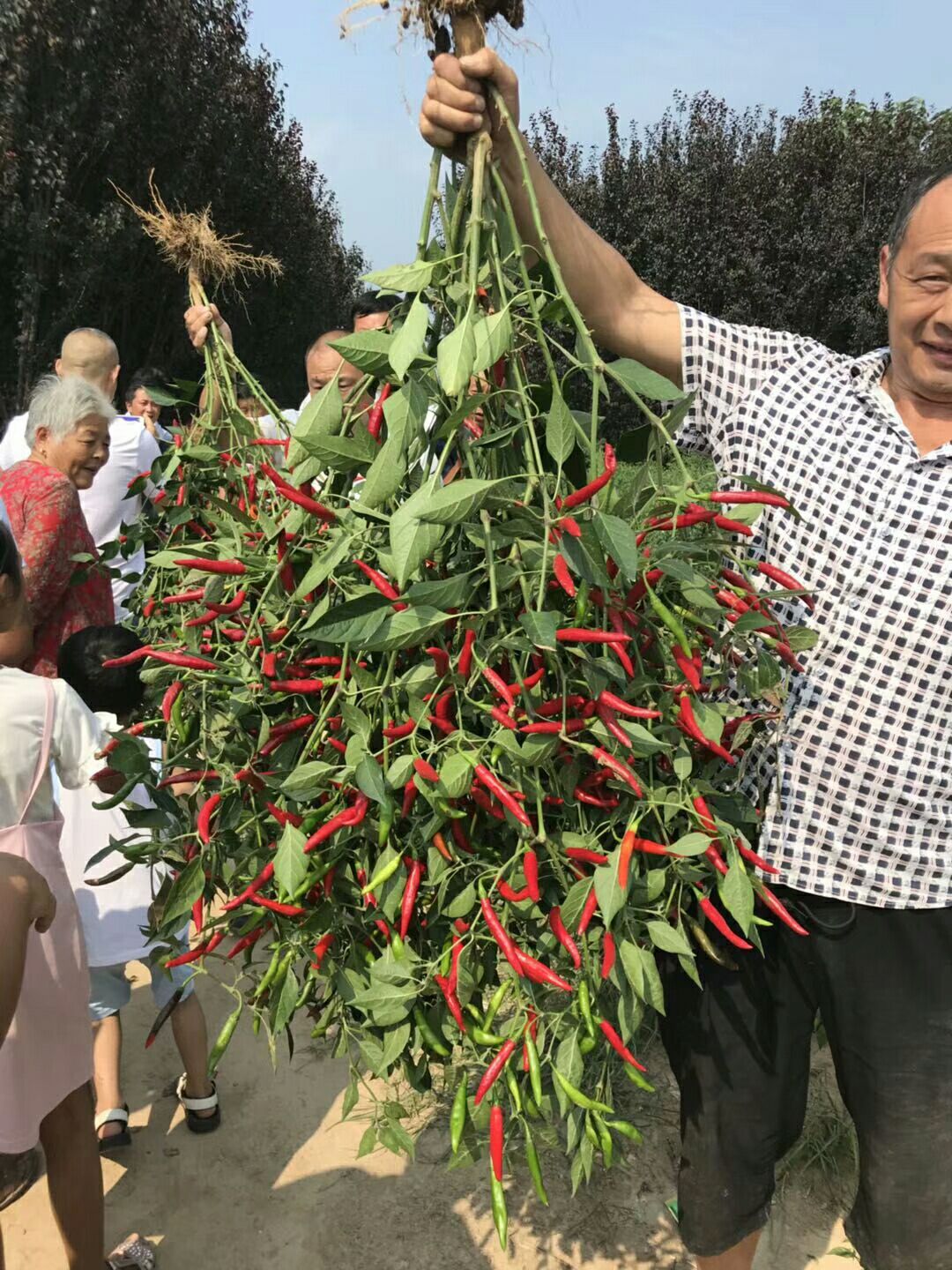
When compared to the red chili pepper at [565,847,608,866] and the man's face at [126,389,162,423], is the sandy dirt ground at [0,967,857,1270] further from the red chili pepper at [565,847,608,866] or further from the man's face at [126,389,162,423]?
the man's face at [126,389,162,423]

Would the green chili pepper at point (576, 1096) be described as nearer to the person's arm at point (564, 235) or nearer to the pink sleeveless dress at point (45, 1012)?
the person's arm at point (564, 235)

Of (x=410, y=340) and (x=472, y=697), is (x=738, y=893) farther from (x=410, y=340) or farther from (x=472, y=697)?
(x=410, y=340)

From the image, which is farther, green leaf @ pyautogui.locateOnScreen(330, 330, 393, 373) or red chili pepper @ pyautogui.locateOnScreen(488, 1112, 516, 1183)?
red chili pepper @ pyautogui.locateOnScreen(488, 1112, 516, 1183)

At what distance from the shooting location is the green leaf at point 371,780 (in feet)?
2.91

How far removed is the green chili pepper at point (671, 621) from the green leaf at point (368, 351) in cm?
36

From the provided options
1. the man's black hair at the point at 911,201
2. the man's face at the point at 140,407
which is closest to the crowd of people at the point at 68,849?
the man's black hair at the point at 911,201

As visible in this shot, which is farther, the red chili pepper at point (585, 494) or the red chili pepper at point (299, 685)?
the red chili pepper at point (299, 685)

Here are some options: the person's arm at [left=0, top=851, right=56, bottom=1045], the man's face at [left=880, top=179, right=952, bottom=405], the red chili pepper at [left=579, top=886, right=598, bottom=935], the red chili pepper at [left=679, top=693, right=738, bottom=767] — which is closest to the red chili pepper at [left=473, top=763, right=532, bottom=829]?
the red chili pepper at [left=579, top=886, right=598, bottom=935]

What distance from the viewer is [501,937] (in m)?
0.94

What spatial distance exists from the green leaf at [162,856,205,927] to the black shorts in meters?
0.85

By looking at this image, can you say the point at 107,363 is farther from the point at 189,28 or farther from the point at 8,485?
the point at 189,28

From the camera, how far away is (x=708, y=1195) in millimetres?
1673

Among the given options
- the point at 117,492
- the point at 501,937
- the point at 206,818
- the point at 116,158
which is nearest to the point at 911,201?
the point at 501,937

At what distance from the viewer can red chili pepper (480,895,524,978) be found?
3.07ft
